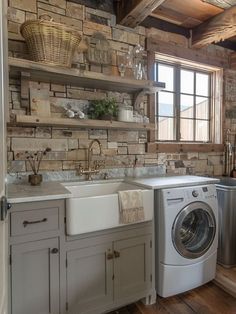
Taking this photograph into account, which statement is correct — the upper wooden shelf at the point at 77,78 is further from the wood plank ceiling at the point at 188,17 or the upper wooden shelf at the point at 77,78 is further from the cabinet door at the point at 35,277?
the cabinet door at the point at 35,277

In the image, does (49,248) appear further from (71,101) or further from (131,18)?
(131,18)

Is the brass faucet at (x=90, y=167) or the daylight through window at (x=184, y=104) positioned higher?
the daylight through window at (x=184, y=104)

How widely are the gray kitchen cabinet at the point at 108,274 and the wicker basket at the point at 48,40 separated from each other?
4.59 feet

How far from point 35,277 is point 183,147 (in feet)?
6.98

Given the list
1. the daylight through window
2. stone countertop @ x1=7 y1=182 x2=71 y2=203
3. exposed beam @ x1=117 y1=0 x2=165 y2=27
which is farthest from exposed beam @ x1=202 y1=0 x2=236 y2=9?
stone countertop @ x1=7 y1=182 x2=71 y2=203

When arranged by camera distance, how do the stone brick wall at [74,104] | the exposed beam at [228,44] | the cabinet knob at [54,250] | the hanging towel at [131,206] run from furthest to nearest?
the exposed beam at [228,44] → the stone brick wall at [74,104] → the hanging towel at [131,206] → the cabinet knob at [54,250]

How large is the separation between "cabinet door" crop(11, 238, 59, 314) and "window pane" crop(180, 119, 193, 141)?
7.04 ft

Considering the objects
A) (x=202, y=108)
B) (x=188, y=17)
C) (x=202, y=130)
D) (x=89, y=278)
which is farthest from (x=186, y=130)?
(x=89, y=278)

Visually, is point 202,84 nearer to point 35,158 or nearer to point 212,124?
point 212,124

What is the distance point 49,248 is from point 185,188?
1.18 meters

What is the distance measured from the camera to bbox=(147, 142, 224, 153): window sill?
106 inches

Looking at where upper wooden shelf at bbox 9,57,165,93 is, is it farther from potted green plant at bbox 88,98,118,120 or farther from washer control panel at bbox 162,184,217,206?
A: washer control panel at bbox 162,184,217,206

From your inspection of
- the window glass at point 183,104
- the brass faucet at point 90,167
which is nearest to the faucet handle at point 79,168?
the brass faucet at point 90,167

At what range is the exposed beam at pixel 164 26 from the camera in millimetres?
2654
